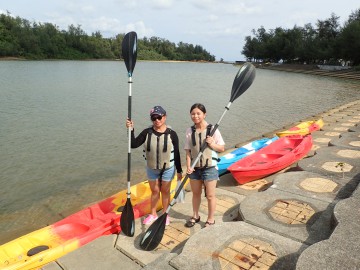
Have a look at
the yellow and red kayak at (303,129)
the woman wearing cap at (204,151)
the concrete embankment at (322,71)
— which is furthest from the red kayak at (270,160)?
the concrete embankment at (322,71)

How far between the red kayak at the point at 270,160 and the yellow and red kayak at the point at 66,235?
2187 mm

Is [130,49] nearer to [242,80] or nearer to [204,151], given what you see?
[242,80]

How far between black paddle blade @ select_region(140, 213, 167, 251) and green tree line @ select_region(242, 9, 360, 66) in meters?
59.5

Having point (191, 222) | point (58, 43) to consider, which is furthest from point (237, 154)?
point (58, 43)

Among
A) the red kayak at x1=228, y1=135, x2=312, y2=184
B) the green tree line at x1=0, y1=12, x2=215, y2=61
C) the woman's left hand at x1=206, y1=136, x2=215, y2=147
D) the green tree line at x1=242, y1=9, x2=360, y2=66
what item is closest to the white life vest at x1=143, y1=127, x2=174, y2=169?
the woman's left hand at x1=206, y1=136, x2=215, y2=147

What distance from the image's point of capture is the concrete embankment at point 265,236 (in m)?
3.35

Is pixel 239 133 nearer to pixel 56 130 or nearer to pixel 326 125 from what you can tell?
pixel 326 125

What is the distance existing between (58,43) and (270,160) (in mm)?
97235

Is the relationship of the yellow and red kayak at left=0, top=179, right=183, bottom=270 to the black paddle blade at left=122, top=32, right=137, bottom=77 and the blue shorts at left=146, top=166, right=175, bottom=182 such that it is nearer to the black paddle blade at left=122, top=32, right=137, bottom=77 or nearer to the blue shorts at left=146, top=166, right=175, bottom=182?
the blue shorts at left=146, top=166, right=175, bottom=182

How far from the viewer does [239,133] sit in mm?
14383

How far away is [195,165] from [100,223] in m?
2.00

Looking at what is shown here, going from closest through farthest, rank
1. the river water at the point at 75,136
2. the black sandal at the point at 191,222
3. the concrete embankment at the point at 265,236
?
the concrete embankment at the point at 265,236, the black sandal at the point at 191,222, the river water at the point at 75,136

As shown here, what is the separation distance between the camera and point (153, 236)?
4.25 meters

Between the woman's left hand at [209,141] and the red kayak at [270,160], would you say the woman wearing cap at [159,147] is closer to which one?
the woman's left hand at [209,141]
